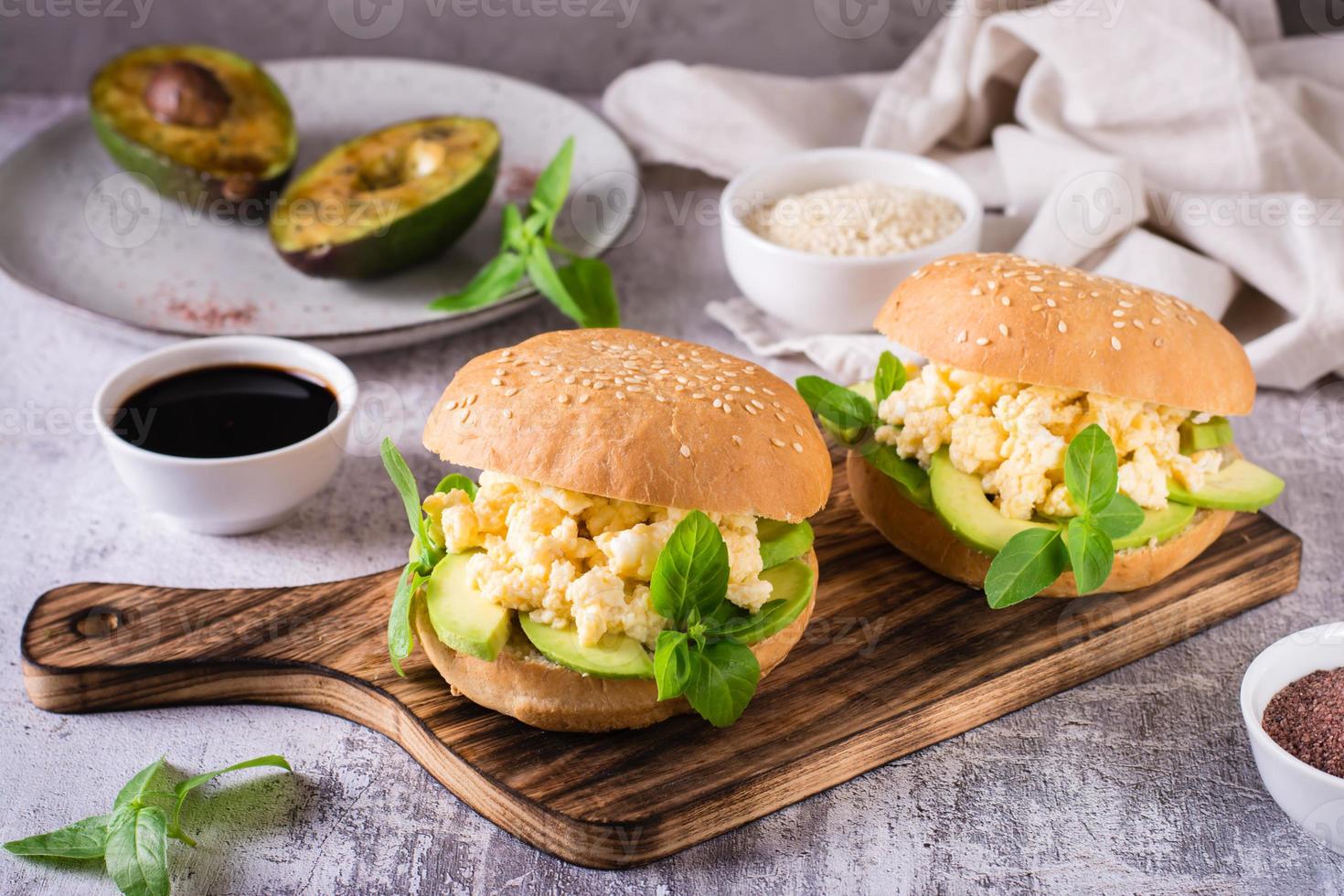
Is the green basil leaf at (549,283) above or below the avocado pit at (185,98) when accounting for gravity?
below

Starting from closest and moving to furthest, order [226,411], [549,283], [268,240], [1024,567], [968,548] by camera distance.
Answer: [1024,567] < [968,548] < [226,411] < [549,283] < [268,240]

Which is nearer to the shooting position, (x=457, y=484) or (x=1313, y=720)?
(x=1313, y=720)

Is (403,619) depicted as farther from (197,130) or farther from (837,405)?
(197,130)

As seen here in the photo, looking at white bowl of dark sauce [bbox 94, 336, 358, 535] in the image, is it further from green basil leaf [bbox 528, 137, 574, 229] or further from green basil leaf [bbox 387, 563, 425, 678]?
green basil leaf [bbox 528, 137, 574, 229]

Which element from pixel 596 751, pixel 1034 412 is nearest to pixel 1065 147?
pixel 1034 412

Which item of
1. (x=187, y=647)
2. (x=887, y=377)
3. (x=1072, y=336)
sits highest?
(x=1072, y=336)

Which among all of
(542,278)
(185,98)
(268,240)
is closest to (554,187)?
(542,278)

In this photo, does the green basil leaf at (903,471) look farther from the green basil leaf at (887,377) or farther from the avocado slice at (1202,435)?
the avocado slice at (1202,435)
